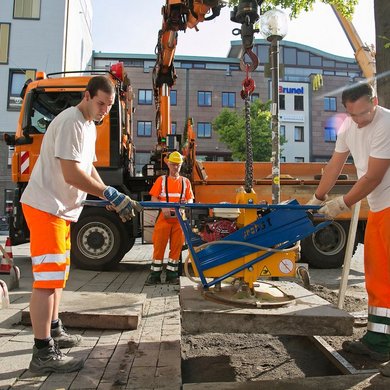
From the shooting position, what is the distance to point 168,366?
296cm

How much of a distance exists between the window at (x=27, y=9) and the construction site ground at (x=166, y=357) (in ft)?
82.9

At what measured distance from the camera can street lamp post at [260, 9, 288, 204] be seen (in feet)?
21.2

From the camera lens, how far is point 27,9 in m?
25.9

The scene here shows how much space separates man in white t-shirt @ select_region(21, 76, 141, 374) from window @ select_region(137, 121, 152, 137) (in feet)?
113

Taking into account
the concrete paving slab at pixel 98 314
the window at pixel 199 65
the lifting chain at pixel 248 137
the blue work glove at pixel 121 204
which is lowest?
the concrete paving slab at pixel 98 314

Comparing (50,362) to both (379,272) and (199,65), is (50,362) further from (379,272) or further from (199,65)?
(199,65)

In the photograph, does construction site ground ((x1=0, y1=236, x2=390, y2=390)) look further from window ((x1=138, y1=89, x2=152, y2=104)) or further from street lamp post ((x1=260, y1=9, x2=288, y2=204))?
window ((x1=138, y1=89, x2=152, y2=104))

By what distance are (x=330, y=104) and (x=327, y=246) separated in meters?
35.8

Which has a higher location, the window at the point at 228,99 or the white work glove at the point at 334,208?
the window at the point at 228,99

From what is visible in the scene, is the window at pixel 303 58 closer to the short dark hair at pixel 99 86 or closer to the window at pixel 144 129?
the window at pixel 144 129

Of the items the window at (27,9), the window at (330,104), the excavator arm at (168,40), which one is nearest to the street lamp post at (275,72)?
the excavator arm at (168,40)

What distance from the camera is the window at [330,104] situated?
134ft

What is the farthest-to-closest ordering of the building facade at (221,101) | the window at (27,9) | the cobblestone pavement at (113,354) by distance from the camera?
the building facade at (221,101)
the window at (27,9)
the cobblestone pavement at (113,354)

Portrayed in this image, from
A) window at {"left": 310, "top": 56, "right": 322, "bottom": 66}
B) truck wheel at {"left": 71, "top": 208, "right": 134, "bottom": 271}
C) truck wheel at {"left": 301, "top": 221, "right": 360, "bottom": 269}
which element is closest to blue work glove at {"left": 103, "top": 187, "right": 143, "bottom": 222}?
truck wheel at {"left": 71, "top": 208, "right": 134, "bottom": 271}
